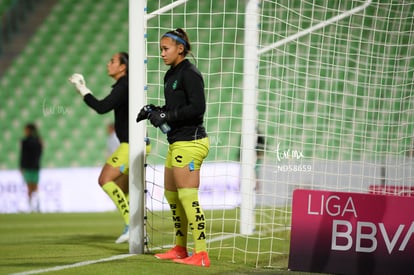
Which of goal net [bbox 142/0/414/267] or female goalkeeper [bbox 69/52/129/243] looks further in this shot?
female goalkeeper [bbox 69/52/129/243]

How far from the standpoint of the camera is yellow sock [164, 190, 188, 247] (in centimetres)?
683

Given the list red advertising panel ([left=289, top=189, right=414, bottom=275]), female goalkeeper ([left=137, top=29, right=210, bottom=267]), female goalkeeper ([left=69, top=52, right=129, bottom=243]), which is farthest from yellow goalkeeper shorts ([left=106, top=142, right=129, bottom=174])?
red advertising panel ([left=289, top=189, right=414, bottom=275])

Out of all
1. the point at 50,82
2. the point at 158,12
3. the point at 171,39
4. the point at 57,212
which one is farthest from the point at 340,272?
the point at 50,82

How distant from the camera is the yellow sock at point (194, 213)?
6.49 metres

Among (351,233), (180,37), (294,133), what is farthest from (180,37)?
(294,133)

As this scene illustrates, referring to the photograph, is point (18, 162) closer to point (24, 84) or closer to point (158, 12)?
point (24, 84)

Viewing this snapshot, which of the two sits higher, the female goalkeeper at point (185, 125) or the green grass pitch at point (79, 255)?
the female goalkeeper at point (185, 125)

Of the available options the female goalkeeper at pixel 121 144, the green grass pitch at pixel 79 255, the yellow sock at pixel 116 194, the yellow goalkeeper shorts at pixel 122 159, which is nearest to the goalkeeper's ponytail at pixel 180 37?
the female goalkeeper at pixel 121 144

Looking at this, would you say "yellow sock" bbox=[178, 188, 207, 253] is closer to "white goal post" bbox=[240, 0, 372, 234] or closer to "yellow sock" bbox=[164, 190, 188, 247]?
"yellow sock" bbox=[164, 190, 188, 247]

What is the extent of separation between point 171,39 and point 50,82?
1390 centimetres

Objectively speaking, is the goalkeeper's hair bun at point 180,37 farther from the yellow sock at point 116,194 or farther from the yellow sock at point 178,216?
the yellow sock at point 116,194

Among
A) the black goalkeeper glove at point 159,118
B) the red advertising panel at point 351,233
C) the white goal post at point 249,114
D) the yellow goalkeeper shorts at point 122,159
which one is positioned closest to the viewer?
the red advertising panel at point 351,233

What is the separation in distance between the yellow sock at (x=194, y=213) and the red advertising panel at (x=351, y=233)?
0.76m

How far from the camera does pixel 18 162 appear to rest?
18500mm
